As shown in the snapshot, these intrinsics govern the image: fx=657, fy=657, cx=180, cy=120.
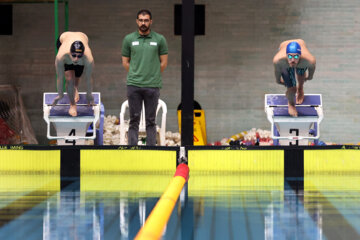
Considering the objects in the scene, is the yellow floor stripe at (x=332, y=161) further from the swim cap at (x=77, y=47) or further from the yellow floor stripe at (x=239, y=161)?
the swim cap at (x=77, y=47)

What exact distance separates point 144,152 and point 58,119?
1.41 metres

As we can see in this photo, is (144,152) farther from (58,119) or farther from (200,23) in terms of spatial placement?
(200,23)

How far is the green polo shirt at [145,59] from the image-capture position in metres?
7.77

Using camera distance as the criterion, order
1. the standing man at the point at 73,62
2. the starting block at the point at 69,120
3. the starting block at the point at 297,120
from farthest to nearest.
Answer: the starting block at the point at 297,120 < the starting block at the point at 69,120 < the standing man at the point at 73,62

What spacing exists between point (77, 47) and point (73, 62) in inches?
10.2

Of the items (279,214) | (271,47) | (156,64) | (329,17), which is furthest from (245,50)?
(279,214)

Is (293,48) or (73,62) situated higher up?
(293,48)

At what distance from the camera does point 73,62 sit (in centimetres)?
777

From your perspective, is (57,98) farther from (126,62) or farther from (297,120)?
(297,120)

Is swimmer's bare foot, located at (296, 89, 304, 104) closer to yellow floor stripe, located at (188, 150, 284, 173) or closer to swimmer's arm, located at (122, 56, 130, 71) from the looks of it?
yellow floor stripe, located at (188, 150, 284, 173)

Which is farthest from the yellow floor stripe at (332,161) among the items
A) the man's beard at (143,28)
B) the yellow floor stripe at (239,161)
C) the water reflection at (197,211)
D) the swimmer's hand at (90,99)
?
the swimmer's hand at (90,99)

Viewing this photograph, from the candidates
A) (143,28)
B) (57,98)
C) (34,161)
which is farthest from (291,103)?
(34,161)

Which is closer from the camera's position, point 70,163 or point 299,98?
point 70,163

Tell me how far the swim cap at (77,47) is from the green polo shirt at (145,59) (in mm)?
547
